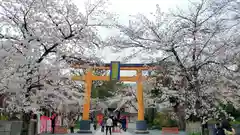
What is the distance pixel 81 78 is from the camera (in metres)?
22.6

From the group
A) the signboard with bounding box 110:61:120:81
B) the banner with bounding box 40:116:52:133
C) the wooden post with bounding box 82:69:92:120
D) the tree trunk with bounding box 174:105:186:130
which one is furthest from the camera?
the wooden post with bounding box 82:69:92:120

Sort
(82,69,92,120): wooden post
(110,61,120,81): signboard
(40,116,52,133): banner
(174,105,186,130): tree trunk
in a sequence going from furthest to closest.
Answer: (82,69,92,120): wooden post < (174,105,186,130): tree trunk < (110,61,120,81): signboard < (40,116,52,133): banner

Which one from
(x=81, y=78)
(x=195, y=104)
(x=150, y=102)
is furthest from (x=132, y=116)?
(x=195, y=104)

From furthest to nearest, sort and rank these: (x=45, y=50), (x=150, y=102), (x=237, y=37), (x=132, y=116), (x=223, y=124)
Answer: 1. (x=132, y=116)
2. (x=150, y=102)
3. (x=45, y=50)
4. (x=237, y=37)
5. (x=223, y=124)

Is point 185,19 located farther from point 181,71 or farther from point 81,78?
point 81,78

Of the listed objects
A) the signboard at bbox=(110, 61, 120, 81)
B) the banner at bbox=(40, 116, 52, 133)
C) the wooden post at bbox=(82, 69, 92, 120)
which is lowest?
the banner at bbox=(40, 116, 52, 133)

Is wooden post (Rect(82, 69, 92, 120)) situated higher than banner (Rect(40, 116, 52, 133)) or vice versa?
wooden post (Rect(82, 69, 92, 120))

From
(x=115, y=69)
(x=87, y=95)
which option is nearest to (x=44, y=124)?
(x=87, y=95)

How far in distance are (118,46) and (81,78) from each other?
11.2 meters

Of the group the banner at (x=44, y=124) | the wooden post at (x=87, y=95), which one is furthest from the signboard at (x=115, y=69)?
the banner at (x=44, y=124)

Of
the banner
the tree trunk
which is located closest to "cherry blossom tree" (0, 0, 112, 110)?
the banner

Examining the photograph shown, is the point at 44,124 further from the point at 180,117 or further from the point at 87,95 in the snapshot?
the point at 180,117

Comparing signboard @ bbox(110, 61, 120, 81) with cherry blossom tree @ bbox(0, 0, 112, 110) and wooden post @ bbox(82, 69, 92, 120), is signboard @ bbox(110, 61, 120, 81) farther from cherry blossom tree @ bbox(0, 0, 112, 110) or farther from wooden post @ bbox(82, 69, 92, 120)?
cherry blossom tree @ bbox(0, 0, 112, 110)

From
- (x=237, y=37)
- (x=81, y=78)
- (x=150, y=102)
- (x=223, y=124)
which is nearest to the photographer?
(x=223, y=124)
